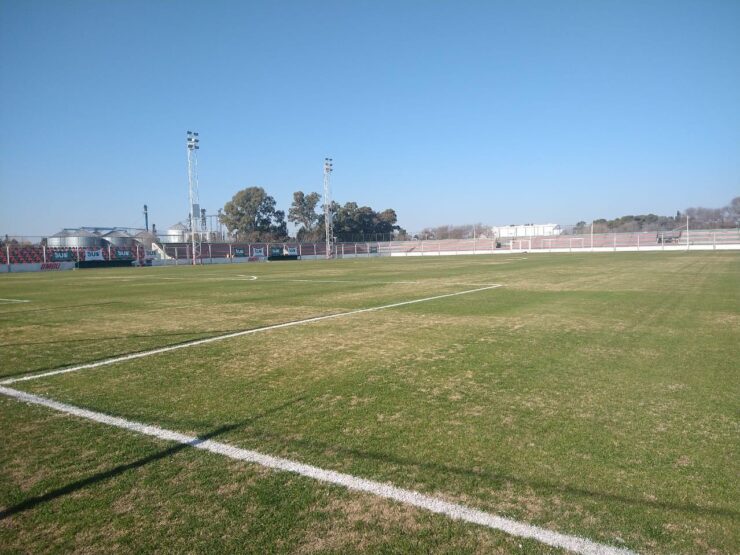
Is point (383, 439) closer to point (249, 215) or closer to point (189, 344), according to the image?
point (189, 344)

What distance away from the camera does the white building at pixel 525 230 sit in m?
89.8

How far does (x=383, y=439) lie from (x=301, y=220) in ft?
303

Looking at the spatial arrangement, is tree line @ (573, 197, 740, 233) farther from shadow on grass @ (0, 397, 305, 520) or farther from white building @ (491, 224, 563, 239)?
shadow on grass @ (0, 397, 305, 520)

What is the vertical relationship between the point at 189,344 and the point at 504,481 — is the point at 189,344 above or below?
above

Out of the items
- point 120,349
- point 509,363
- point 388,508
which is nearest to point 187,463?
point 388,508

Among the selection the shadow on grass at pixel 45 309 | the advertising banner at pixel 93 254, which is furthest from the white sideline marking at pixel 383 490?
the advertising banner at pixel 93 254

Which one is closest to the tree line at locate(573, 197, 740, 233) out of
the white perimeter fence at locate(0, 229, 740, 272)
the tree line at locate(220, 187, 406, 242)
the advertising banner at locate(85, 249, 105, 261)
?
the white perimeter fence at locate(0, 229, 740, 272)

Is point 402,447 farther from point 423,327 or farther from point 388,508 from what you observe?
point 423,327

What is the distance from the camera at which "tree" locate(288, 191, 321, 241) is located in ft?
306

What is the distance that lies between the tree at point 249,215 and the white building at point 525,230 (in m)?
44.3

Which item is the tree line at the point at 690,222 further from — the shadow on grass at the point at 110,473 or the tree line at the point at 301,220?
the shadow on grass at the point at 110,473

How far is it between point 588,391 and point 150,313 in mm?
10371

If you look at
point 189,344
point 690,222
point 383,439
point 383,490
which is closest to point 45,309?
point 189,344

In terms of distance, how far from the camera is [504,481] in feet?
10.2
